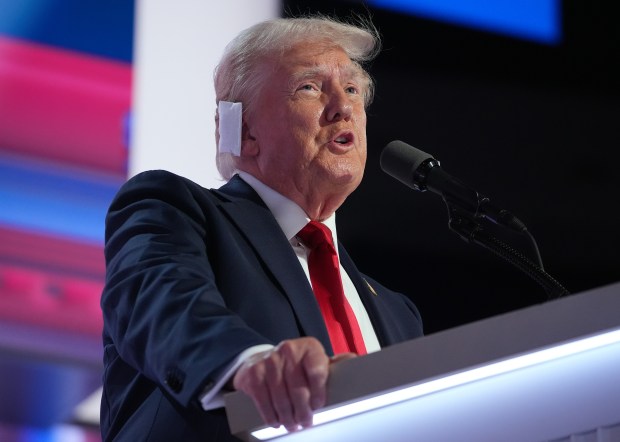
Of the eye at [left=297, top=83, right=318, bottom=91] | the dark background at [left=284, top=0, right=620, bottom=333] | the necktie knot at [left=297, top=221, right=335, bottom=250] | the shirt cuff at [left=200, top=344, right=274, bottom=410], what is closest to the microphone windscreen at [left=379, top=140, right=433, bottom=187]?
the necktie knot at [left=297, top=221, right=335, bottom=250]

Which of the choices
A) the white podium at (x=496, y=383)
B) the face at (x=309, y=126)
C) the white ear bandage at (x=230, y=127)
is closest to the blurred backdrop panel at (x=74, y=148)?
the white ear bandage at (x=230, y=127)

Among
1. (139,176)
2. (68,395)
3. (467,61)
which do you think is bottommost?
(68,395)

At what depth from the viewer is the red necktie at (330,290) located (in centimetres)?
167

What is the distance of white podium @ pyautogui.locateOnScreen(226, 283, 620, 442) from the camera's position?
99 centimetres

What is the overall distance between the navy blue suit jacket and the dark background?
1.53 metres

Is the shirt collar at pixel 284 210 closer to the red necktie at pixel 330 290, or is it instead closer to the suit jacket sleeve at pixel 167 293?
the red necktie at pixel 330 290

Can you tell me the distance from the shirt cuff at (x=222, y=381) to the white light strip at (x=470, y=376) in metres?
0.07

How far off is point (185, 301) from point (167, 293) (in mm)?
35

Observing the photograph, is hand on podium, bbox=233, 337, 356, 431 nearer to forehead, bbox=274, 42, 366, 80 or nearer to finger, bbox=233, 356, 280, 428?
finger, bbox=233, 356, 280, 428

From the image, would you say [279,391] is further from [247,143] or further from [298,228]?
[247,143]

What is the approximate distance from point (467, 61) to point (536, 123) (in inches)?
11.8

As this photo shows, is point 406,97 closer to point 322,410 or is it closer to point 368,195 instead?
point 368,195

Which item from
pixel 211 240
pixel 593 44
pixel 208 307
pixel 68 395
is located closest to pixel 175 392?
pixel 208 307

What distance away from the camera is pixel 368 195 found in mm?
3365
